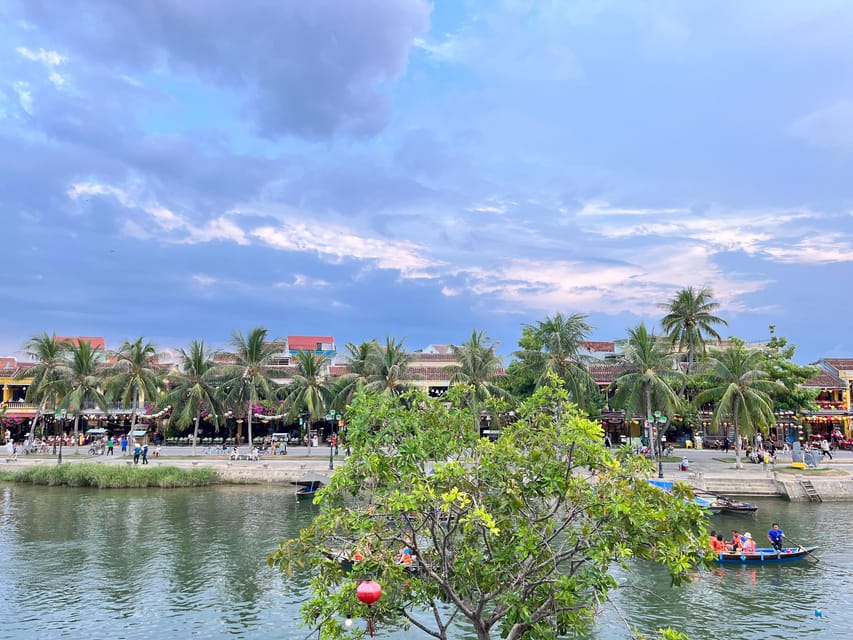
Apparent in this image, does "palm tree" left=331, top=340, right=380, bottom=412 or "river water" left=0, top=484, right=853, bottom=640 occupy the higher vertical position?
"palm tree" left=331, top=340, right=380, bottom=412

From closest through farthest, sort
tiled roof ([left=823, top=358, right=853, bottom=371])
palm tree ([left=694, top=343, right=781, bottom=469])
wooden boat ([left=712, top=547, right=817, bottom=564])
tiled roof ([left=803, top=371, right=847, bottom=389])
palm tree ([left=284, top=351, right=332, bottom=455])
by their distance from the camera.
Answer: wooden boat ([left=712, top=547, right=817, bottom=564]), palm tree ([left=694, top=343, right=781, bottom=469]), palm tree ([left=284, top=351, right=332, bottom=455]), tiled roof ([left=803, top=371, right=847, bottom=389]), tiled roof ([left=823, top=358, right=853, bottom=371])

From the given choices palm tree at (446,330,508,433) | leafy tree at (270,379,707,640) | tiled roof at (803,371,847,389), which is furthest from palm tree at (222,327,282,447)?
tiled roof at (803,371,847,389)

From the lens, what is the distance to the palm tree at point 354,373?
2018 inches

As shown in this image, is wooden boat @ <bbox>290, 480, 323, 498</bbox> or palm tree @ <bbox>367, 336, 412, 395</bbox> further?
palm tree @ <bbox>367, 336, 412, 395</bbox>

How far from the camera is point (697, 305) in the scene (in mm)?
51938

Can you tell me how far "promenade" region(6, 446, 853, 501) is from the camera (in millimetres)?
38719

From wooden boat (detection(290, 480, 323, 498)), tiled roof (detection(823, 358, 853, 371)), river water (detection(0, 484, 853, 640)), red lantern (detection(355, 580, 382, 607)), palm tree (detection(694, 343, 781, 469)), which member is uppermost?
tiled roof (detection(823, 358, 853, 371))

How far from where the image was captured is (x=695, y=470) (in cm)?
4350

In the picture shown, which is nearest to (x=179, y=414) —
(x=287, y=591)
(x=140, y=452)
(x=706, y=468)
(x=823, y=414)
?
(x=140, y=452)

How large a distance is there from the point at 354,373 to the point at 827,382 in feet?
176

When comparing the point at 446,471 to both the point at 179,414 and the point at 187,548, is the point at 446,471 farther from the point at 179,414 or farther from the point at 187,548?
the point at 179,414

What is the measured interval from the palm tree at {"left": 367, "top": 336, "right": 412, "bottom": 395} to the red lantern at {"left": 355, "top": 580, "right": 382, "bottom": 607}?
136 feet

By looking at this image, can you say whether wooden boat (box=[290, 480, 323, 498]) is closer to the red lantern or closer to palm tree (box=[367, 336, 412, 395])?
palm tree (box=[367, 336, 412, 395])

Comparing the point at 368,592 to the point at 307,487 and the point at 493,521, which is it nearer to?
the point at 493,521
